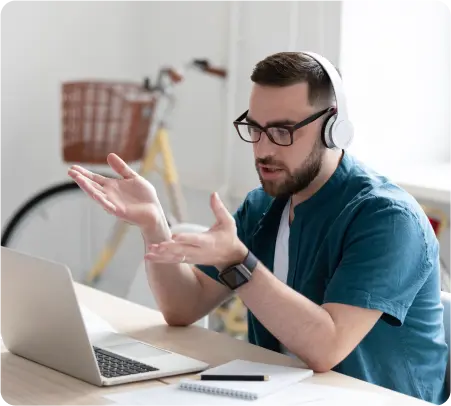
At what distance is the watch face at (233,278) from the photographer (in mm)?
1528

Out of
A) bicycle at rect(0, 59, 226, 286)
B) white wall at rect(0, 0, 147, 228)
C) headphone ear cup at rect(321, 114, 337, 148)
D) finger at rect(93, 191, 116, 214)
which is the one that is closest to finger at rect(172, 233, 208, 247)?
finger at rect(93, 191, 116, 214)

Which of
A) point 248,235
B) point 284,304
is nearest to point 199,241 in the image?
point 284,304

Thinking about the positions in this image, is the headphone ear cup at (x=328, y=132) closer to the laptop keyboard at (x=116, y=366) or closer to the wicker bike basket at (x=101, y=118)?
the laptop keyboard at (x=116, y=366)

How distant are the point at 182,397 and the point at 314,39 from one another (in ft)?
6.42

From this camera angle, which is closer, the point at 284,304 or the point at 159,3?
the point at 284,304

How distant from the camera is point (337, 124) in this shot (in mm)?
1745

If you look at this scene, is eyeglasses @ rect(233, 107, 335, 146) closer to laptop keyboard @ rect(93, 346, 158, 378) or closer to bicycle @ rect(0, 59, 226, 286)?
laptop keyboard @ rect(93, 346, 158, 378)

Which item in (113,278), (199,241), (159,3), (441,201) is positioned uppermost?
(159,3)

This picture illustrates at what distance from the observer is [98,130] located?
3.33m

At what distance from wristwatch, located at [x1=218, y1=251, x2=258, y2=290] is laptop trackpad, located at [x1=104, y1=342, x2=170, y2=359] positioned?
0.20m

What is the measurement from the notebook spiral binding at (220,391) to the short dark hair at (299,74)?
617 millimetres

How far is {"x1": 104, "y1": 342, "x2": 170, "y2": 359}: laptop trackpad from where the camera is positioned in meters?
1.61

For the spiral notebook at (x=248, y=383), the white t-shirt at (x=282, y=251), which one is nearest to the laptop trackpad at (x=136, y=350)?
the spiral notebook at (x=248, y=383)

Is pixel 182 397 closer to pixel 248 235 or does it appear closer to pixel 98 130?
pixel 248 235
